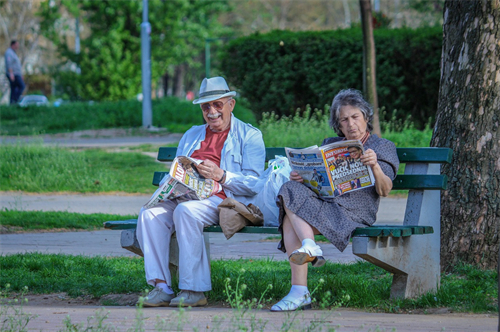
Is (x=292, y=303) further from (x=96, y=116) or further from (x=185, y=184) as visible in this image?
(x=96, y=116)

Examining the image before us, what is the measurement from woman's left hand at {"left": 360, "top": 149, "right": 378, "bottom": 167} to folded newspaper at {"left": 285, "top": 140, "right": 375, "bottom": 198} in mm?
27

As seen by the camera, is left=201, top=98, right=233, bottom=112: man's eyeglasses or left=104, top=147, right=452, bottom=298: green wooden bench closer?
left=104, top=147, right=452, bottom=298: green wooden bench

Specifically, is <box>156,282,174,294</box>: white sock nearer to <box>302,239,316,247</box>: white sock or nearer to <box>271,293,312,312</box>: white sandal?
<box>271,293,312,312</box>: white sandal

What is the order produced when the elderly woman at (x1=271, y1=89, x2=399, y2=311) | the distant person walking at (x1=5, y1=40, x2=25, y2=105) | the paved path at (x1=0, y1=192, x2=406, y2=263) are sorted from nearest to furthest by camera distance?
the elderly woman at (x1=271, y1=89, x2=399, y2=311)
the paved path at (x1=0, y1=192, x2=406, y2=263)
the distant person walking at (x1=5, y1=40, x2=25, y2=105)

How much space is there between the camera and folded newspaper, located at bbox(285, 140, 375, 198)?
4191 millimetres

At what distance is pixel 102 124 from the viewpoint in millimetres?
Result: 18625

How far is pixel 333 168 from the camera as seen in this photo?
13.9ft

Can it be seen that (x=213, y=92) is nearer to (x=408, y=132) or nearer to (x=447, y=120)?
(x=447, y=120)

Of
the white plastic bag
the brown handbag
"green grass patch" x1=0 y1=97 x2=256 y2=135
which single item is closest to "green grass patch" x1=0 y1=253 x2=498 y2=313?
the brown handbag

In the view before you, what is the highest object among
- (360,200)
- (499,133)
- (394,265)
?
(499,133)

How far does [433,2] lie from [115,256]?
20.9 m

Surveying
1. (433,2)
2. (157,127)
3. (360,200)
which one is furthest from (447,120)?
(433,2)

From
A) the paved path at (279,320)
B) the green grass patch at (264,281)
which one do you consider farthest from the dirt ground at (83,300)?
the paved path at (279,320)

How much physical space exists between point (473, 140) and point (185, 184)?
1958 mm
